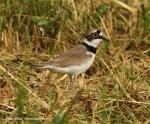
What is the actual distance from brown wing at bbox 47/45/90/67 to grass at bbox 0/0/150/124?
0.24 meters

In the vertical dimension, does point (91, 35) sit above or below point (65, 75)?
above

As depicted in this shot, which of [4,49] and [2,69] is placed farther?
[4,49]

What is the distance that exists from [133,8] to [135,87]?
225 cm

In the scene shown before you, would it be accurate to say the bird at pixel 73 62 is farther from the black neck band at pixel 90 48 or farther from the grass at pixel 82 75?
the grass at pixel 82 75

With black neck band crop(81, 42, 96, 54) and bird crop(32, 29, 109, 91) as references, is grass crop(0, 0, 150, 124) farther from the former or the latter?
black neck band crop(81, 42, 96, 54)

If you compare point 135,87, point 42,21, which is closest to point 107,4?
point 42,21

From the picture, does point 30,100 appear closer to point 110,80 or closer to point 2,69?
point 2,69

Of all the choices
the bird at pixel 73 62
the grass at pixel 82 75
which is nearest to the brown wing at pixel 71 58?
the bird at pixel 73 62

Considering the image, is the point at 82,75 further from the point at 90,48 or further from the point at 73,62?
the point at 73,62

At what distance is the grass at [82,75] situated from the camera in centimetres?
538

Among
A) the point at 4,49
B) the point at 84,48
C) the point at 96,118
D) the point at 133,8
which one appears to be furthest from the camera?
the point at 133,8

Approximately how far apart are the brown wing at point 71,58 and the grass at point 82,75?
0.24m

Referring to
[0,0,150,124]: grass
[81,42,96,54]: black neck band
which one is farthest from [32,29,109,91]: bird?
[0,0,150,124]: grass

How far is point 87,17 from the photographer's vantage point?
7340 millimetres
